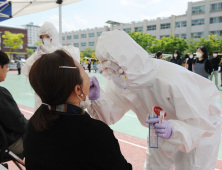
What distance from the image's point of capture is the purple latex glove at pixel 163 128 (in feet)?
4.01

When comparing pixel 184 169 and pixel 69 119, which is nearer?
pixel 69 119

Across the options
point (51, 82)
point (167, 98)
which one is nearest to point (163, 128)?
point (167, 98)

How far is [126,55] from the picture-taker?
1.38 meters

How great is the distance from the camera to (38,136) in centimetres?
96

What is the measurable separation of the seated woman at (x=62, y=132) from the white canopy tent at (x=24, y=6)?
3.79 meters

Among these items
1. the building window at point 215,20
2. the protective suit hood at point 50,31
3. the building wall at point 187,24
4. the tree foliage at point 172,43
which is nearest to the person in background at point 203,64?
the protective suit hood at point 50,31

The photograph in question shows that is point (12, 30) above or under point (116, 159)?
above

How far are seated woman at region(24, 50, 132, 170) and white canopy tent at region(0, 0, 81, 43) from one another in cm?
379

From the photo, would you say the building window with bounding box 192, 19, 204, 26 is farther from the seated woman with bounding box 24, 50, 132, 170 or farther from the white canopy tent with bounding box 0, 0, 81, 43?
the seated woman with bounding box 24, 50, 132, 170

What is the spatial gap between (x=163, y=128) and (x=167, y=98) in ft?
0.91

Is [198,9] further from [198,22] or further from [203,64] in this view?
[203,64]

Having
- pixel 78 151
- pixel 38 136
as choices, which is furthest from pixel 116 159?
pixel 38 136

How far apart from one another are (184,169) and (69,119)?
1.10 m

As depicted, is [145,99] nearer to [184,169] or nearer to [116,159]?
[184,169]
